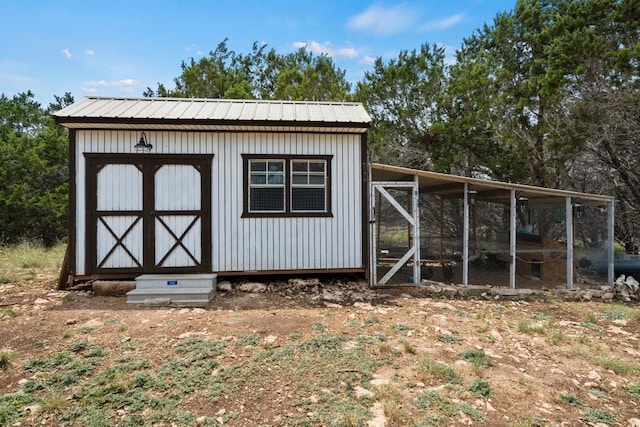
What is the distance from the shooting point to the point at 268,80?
20016 mm

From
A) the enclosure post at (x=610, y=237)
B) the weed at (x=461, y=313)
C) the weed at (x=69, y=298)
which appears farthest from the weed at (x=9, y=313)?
the enclosure post at (x=610, y=237)

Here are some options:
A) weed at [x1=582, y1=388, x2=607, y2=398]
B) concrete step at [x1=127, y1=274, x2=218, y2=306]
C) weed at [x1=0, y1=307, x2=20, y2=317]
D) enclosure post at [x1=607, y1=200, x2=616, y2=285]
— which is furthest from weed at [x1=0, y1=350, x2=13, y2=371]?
enclosure post at [x1=607, y1=200, x2=616, y2=285]

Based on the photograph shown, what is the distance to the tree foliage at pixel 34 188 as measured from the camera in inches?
493

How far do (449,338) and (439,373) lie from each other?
3.48 feet

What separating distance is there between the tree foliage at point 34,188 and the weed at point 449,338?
554 inches

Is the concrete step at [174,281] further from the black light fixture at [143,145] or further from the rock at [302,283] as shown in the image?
the black light fixture at [143,145]

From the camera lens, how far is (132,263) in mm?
6242

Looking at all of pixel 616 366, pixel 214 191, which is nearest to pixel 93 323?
pixel 214 191

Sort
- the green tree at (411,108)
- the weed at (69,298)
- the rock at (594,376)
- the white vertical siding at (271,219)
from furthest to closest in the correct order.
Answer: the green tree at (411,108), the white vertical siding at (271,219), the weed at (69,298), the rock at (594,376)

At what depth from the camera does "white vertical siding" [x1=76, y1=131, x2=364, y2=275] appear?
633 centimetres

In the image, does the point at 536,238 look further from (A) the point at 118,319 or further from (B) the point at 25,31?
(B) the point at 25,31

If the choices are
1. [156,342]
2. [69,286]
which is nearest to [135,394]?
[156,342]

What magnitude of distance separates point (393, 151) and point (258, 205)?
722cm

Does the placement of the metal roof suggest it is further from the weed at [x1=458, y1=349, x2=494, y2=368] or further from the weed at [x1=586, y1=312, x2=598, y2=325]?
the weed at [x1=586, y1=312, x2=598, y2=325]
